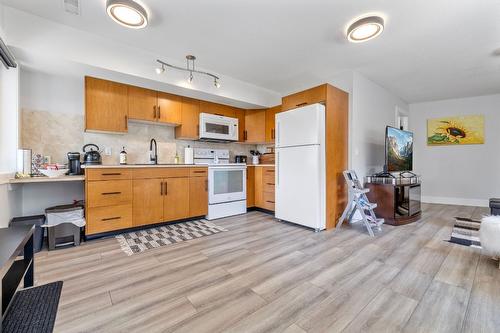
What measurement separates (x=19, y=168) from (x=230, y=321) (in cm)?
280

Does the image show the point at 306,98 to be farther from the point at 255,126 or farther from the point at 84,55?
the point at 84,55

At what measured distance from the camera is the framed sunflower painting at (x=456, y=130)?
4.86 m

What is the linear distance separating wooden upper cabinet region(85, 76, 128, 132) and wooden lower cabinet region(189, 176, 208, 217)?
125 centimetres

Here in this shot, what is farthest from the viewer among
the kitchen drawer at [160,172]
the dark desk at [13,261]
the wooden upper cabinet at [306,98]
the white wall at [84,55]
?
the wooden upper cabinet at [306,98]

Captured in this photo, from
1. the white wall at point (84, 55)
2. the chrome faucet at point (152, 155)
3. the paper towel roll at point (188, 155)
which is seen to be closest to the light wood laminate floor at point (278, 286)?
the chrome faucet at point (152, 155)

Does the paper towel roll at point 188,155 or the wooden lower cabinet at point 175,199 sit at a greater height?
the paper towel roll at point 188,155

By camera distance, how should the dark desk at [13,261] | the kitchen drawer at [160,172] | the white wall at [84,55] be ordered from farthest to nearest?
1. the kitchen drawer at [160,172]
2. the white wall at [84,55]
3. the dark desk at [13,261]

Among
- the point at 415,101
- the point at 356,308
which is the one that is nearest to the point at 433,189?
the point at 415,101

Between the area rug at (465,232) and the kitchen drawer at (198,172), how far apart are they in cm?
342

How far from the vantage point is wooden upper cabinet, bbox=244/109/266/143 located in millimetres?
4492

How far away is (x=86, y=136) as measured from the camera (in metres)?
3.08

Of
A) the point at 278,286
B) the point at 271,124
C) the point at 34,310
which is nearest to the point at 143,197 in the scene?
the point at 34,310

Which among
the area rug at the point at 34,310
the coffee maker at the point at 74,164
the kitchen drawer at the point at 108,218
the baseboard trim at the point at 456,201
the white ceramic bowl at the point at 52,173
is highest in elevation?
the coffee maker at the point at 74,164

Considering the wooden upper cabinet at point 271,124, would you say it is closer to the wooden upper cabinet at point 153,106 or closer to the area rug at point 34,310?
the wooden upper cabinet at point 153,106
